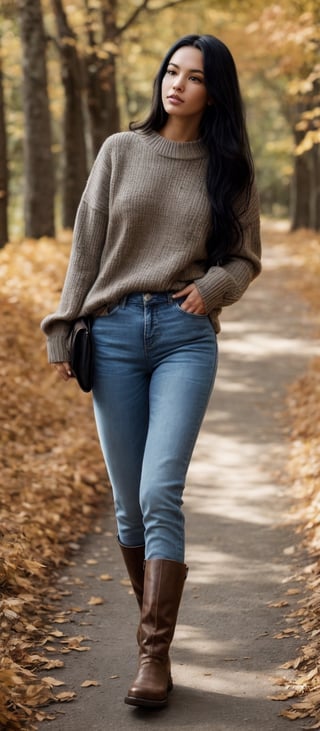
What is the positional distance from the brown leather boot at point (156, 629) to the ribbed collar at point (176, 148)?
4.96 feet

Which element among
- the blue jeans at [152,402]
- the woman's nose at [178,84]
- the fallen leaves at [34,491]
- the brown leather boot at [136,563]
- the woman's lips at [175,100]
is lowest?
the fallen leaves at [34,491]

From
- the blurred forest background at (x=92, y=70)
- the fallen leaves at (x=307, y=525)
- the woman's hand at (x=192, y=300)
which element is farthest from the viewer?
the blurred forest background at (x=92, y=70)

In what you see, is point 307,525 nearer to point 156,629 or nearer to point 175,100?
point 156,629

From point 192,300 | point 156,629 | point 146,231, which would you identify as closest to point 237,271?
point 192,300

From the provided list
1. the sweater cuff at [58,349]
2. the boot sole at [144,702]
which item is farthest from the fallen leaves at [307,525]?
the sweater cuff at [58,349]

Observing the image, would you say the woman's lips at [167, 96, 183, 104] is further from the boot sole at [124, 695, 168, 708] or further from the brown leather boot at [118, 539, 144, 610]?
the boot sole at [124, 695, 168, 708]

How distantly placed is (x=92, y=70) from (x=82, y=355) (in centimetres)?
1677

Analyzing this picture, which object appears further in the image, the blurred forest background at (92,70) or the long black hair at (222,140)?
the blurred forest background at (92,70)

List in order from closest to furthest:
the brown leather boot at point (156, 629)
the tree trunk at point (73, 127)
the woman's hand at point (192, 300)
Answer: the brown leather boot at point (156, 629), the woman's hand at point (192, 300), the tree trunk at point (73, 127)

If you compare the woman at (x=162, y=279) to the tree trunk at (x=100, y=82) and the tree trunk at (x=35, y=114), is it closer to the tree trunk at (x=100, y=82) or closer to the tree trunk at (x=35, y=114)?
the tree trunk at (x=35, y=114)

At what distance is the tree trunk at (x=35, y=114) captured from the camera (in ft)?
47.6

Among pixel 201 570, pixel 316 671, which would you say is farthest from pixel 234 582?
pixel 316 671

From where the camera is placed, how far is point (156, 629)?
3.66m

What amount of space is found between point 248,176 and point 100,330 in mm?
823
